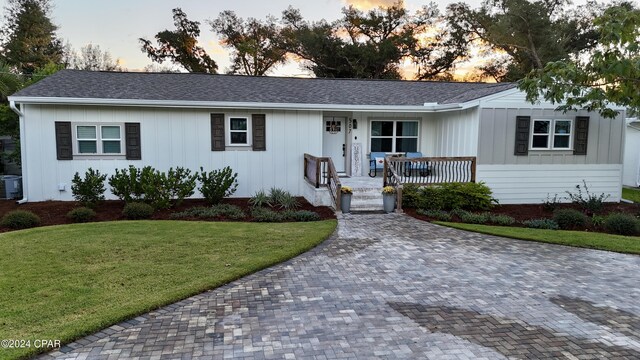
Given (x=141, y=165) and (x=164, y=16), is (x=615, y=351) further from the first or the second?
(x=164, y=16)

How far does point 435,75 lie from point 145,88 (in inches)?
1038

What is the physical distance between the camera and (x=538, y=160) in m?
13.1

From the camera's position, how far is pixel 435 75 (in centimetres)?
3512

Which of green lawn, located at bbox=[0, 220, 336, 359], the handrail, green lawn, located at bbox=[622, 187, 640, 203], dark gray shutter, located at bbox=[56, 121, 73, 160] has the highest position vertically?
dark gray shutter, located at bbox=[56, 121, 73, 160]

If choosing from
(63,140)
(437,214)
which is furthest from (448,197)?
(63,140)

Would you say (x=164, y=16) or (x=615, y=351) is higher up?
(x=164, y=16)

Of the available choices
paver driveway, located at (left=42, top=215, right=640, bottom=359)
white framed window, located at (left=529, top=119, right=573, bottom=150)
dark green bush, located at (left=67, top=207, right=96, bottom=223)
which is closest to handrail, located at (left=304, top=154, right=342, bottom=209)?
paver driveway, located at (left=42, top=215, right=640, bottom=359)

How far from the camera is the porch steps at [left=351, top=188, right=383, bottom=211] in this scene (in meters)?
11.8

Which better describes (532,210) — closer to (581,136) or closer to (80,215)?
(581,136)

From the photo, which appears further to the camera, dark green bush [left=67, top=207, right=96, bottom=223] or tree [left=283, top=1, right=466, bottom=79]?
tree [left=283, top=1, right=466, bottom=79]

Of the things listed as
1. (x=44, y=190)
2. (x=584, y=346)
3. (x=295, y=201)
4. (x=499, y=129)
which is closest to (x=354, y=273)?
(x=584, y=346)

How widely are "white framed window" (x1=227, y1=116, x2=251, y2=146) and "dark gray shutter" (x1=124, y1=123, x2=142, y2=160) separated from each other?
2.54 metres

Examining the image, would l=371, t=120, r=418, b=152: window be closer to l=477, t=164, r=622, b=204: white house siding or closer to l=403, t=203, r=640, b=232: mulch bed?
l=477, t=164, r=622, b=204: white house siding

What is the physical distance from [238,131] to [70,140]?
4.57m
